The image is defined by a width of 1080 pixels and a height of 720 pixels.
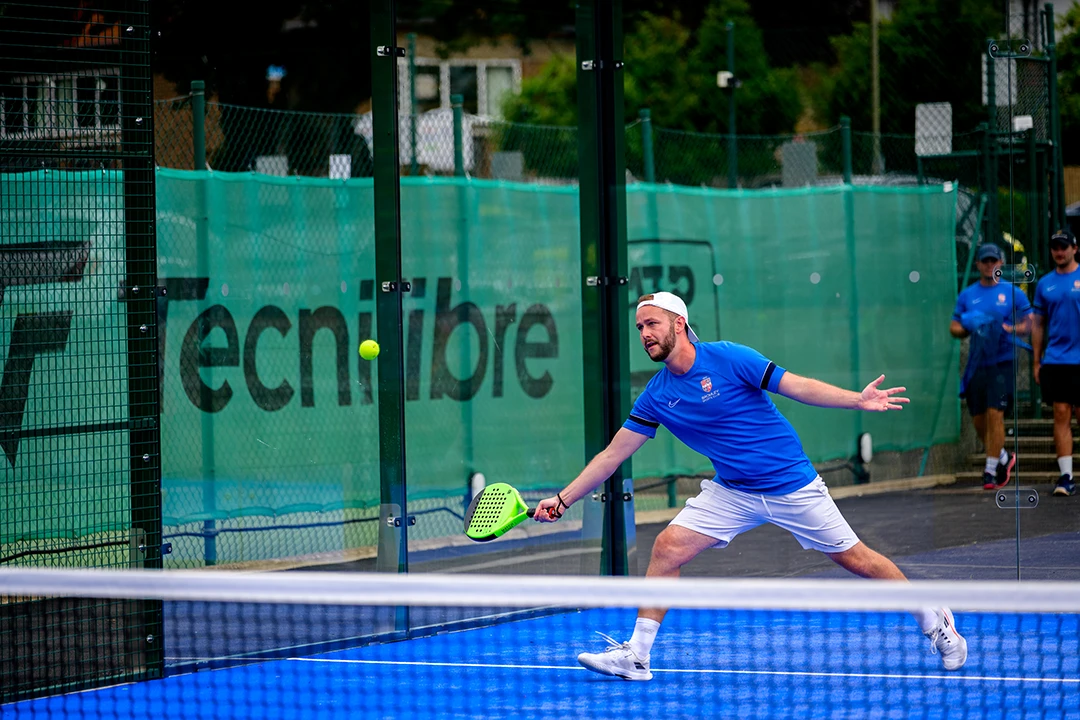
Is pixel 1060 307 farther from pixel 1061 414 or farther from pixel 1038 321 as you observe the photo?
pixel 1061 414

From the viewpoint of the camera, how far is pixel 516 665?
20.4 feet

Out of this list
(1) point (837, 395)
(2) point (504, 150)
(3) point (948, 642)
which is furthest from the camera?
(2) point (504, 150)

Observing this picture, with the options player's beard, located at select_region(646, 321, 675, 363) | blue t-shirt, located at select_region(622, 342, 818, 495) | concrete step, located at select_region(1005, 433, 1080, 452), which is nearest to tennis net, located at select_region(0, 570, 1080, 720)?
blue t-shirt, located at select_region(622, 342, 818, 495)

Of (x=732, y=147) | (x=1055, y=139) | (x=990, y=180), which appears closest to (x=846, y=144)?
(x=990, y=180)

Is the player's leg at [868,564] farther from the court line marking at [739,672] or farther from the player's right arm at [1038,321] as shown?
the player's right arm at [1038,321]

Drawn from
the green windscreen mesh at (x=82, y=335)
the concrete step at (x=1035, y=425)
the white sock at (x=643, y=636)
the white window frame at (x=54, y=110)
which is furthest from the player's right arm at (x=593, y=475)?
the concrete step at (x=1035, y=425)

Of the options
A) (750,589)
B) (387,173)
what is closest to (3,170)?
(387,173)

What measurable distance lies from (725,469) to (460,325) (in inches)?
107

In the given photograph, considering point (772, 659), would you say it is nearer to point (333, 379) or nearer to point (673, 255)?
point (333, 379)

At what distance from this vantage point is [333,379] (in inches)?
306

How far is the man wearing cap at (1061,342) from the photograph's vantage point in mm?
7293

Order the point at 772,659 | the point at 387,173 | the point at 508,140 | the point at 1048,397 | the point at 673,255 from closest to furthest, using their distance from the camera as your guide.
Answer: the point at 772,659 < the point at 387,173 < the point at 1048,397 < the point at 508,140 < the point at 673,255

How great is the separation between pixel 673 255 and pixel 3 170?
15.6 feet

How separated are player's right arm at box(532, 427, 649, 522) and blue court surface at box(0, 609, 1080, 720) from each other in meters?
0.68
